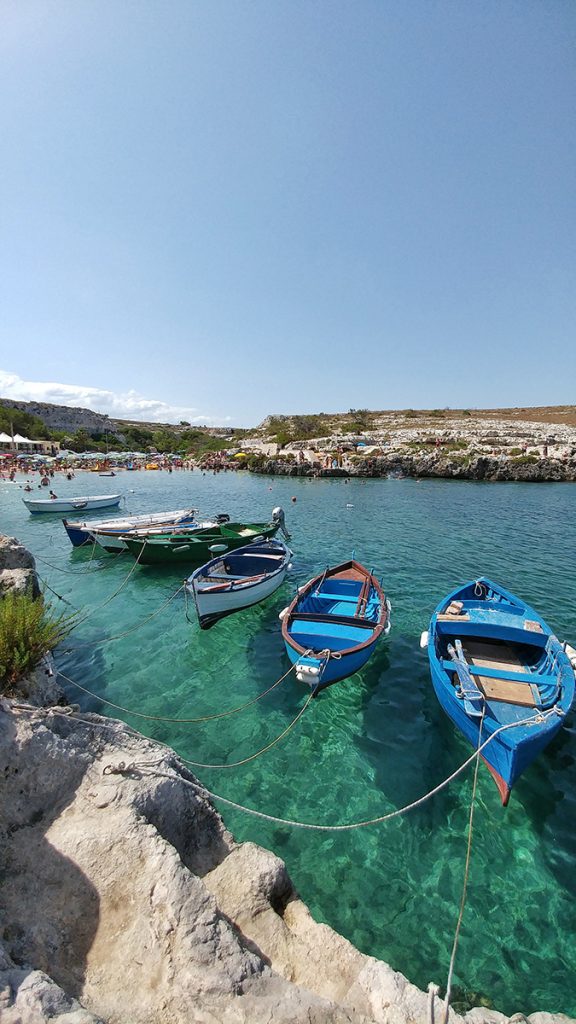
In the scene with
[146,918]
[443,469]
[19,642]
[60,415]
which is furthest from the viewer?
[60,415]

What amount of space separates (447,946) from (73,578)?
19887 mm

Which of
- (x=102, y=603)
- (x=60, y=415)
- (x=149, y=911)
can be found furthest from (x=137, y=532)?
(x=60, y=415)

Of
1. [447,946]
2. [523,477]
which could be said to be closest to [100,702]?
[447,946]

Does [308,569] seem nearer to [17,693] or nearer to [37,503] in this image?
[17,693]

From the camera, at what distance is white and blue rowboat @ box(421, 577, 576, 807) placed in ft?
23.3

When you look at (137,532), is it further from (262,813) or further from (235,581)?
(262,813)


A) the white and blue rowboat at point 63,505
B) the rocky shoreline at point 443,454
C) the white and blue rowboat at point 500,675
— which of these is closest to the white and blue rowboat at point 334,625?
the white and blue rowboat at point 500,675

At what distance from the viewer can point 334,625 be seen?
11.5m

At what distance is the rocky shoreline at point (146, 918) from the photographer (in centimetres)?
321

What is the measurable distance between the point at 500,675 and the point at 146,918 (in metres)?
8.58

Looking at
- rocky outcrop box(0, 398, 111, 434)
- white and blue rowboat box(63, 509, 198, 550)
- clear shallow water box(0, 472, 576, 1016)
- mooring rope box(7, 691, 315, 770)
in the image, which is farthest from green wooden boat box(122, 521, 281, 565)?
rocky outcrop box(0, 398, 111, 434)

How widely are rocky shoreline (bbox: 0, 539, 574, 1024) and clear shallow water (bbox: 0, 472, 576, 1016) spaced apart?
1627mm

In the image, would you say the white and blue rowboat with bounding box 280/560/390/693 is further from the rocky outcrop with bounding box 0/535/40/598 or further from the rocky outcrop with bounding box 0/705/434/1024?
the rocky outcrop with bounding box 0/535/40/598

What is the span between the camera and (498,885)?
607cm
